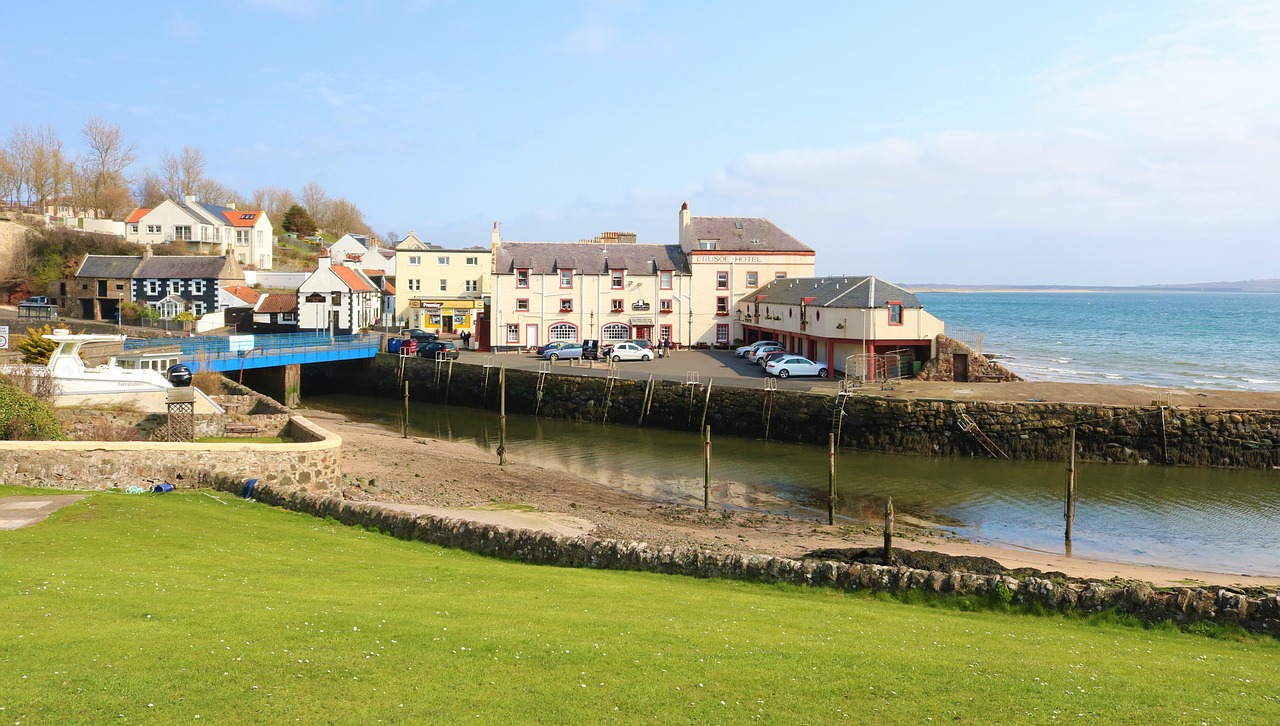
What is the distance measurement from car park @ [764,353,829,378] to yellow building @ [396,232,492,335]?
102 feet

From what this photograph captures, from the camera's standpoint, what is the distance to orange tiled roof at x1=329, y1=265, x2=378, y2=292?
7381cm

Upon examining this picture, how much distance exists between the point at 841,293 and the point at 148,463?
38395 millimetres

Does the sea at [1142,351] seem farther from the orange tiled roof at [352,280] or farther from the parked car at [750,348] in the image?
the orange tiled roof at [352,280]

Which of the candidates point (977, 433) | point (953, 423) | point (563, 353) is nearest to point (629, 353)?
point (563, 353)

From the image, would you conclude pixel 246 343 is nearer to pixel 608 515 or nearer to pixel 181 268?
pixel 181 268

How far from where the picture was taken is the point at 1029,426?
38906 mm

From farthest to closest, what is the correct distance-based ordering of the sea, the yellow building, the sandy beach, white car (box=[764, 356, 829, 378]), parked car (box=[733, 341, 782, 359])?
the yellow building < the sea < parked car (box=[733, 341, 782, 359]) < white car (box=[764, 356, 829, 378]) < the sandy beach

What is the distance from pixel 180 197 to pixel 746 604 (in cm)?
13748

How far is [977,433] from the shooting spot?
128 feet

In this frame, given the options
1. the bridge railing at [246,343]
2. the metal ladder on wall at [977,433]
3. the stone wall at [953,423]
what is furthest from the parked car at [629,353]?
the metal ladder on wall at [977,433]

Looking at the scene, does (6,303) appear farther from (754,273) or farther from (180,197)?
(754,273)

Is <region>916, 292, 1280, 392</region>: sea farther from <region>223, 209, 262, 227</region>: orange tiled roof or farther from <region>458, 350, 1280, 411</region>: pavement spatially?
<region>223, 209, 262, 227</region>: orange tiled roof

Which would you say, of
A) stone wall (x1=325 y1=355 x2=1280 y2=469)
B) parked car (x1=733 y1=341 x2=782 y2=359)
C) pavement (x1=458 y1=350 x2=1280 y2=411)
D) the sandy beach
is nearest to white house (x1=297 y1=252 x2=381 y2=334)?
pavement (x1=458 y1=350 x2=1280 y2=411)

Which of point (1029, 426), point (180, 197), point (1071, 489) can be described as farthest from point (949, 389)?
point (180, 197)
